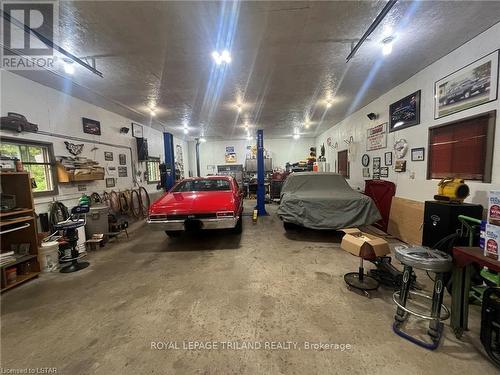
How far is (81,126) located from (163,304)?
4892mm

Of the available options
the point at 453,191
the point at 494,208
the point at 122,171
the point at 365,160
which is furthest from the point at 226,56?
the point at 122,171

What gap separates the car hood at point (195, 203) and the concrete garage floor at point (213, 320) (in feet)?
2.75

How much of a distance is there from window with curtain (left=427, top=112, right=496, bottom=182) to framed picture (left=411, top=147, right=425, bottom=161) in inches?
6.8

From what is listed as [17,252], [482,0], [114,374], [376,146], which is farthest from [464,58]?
[17,252]

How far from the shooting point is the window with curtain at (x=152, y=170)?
25.8 feet

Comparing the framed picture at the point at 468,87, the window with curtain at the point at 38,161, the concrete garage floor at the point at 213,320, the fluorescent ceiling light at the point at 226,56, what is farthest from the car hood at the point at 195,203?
the framed picture at the point at 468,87

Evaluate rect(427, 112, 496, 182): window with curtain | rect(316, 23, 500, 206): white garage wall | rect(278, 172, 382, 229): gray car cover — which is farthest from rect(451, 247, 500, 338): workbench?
rect(278, 172, 382, 229): gray car cover

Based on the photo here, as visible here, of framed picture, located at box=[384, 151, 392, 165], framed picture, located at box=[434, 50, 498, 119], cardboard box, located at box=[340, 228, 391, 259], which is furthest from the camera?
framed picture, located at box=[384, 151, 392, 165]

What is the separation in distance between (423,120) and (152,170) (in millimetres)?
8449

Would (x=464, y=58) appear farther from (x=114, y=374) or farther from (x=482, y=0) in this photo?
(x=114, y=374)

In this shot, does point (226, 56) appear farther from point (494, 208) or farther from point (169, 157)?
point (169, 157)

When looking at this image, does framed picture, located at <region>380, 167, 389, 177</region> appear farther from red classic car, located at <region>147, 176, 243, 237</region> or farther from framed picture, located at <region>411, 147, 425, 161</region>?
red classic car, located at <region>147, 176, 243, 237</region>

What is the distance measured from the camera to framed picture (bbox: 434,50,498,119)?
2.64m

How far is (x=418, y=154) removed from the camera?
13.1 ft
